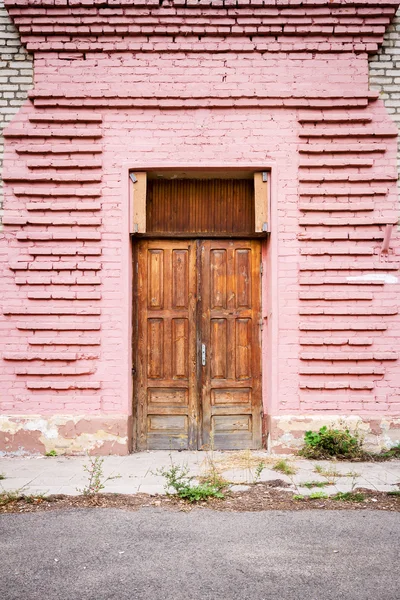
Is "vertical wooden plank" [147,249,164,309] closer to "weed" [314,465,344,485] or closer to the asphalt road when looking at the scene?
"weed" [314,465,344,485]

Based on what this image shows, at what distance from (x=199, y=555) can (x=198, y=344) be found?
330 centimetres

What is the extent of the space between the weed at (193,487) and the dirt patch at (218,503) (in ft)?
0.22

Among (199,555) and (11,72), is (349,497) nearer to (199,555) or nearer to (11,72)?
(199,555)

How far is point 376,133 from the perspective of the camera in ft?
20.6

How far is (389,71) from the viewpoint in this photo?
21.0 feet

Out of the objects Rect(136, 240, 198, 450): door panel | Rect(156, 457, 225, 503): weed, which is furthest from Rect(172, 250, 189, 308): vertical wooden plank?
Rect(156, 457, 225, 503): weed

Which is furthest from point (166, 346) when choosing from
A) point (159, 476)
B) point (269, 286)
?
point (159, 476)

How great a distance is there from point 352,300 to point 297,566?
368cm

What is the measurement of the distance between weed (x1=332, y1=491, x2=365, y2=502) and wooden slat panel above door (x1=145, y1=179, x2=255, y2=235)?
3.36 meters

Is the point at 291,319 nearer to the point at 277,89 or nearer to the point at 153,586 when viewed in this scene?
the point at 277,89

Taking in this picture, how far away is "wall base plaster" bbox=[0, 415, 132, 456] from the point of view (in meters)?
6.04

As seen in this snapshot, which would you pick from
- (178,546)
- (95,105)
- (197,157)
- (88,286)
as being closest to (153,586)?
(178,546)

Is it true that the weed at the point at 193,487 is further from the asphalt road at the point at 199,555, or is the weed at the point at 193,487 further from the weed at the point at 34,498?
the weed at the point at 34,498

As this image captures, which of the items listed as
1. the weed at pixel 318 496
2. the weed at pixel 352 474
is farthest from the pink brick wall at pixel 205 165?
the weed at pixel 318 496
